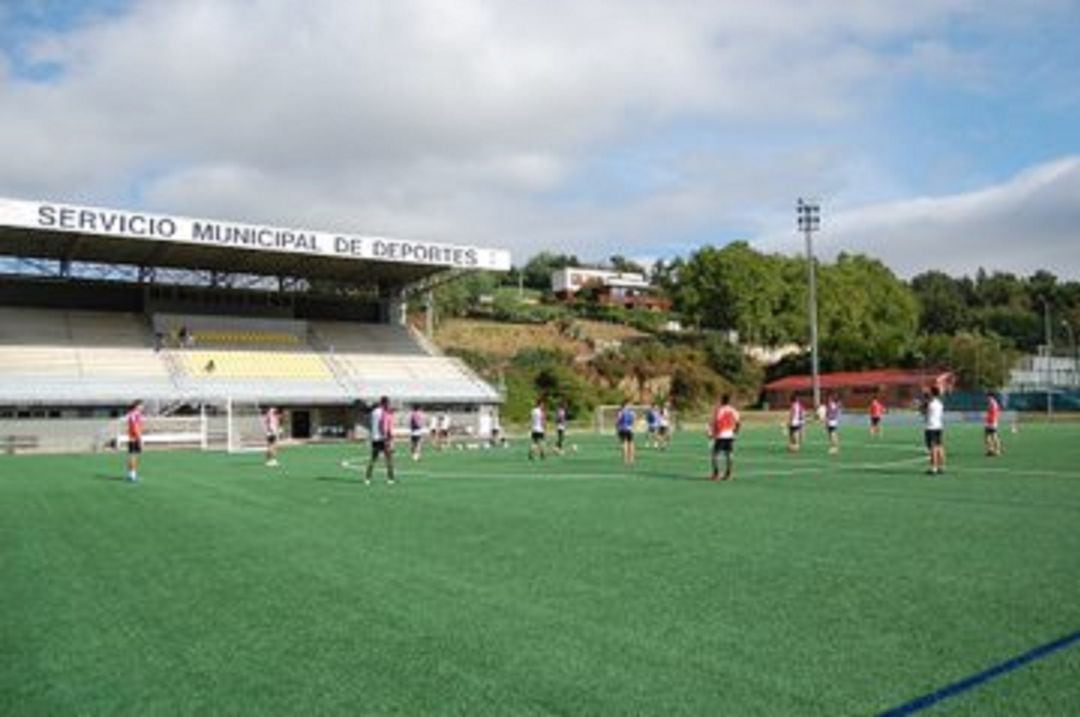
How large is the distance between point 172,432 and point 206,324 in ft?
39.0

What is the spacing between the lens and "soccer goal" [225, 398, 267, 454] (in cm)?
4131

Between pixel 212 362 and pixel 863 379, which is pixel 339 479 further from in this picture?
pixel 863 379

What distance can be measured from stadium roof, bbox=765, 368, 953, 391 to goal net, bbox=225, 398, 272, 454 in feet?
167

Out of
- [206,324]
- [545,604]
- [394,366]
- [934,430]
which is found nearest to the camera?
[545,604]

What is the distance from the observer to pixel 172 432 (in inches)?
1704

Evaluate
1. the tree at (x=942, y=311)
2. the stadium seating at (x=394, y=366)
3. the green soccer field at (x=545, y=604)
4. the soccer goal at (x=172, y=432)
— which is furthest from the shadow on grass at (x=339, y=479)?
the tree at (x=942, y=311)

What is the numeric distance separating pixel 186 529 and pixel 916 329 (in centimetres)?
11297

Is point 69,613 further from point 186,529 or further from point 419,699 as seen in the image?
point 186,529

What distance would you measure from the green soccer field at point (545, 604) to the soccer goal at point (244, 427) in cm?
2475

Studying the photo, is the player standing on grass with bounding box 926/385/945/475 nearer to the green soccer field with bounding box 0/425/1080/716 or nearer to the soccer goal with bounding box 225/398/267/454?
the green soccer field with bounding box 0/425/1080/716

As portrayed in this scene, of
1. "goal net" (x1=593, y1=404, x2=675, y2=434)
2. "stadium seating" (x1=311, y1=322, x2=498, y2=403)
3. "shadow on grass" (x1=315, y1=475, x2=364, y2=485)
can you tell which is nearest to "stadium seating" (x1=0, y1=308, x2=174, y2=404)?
"stadium seating" (x1=311, y1=322, x2=498, y2=403)

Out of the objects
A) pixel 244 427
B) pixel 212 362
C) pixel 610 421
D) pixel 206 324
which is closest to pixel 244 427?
pixel 244 427

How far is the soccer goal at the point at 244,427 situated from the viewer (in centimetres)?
4131

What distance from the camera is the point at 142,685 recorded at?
6.03m
